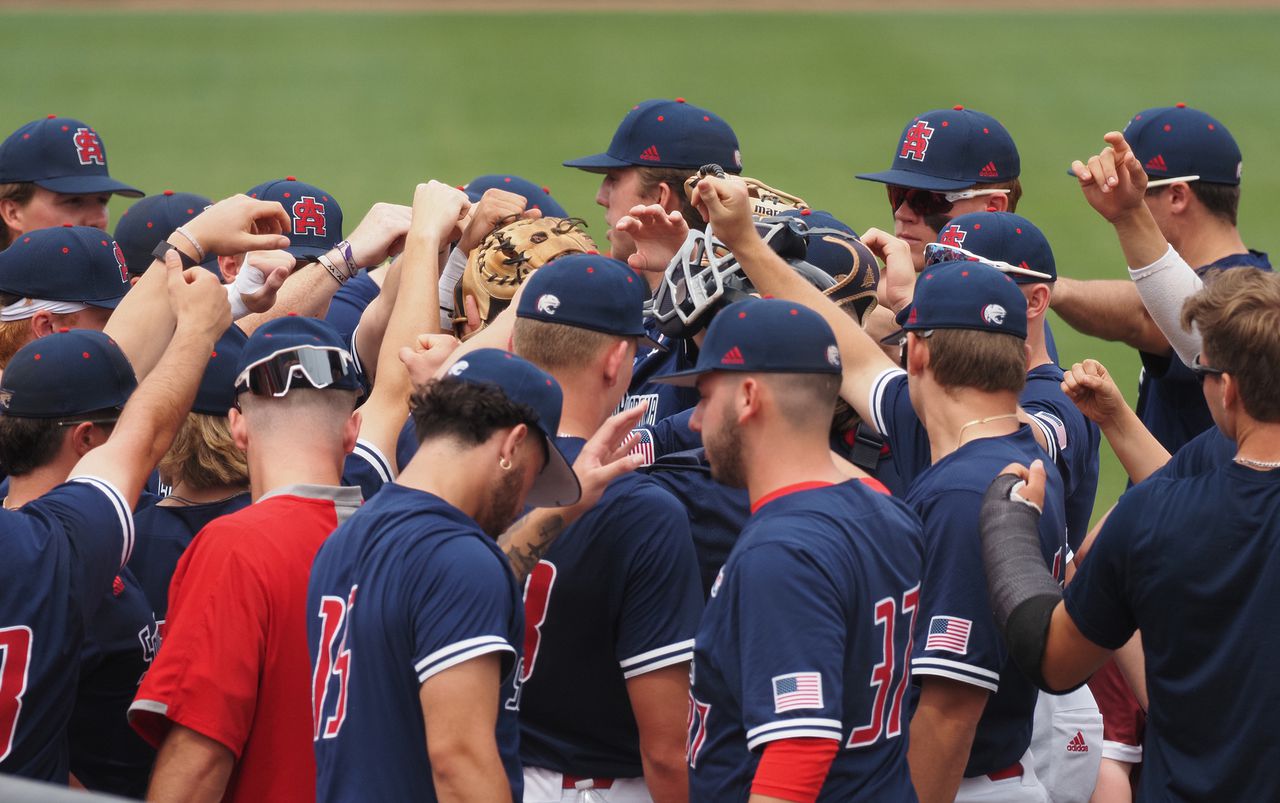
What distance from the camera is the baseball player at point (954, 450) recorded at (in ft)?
10.8

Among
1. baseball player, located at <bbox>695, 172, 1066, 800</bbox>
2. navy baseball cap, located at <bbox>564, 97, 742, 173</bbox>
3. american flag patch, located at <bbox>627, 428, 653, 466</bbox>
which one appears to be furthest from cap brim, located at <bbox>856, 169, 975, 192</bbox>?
american flag patch, located at <bbox>627, 428, 653, 466</bbox>

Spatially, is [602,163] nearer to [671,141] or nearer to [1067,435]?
[671,141]

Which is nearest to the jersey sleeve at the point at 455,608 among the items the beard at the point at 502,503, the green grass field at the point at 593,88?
the beard at the point at 502,503

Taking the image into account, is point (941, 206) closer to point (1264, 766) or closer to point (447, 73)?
point (1264, 766)

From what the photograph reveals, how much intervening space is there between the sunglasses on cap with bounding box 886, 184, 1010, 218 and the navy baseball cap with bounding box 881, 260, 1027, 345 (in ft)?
5.76

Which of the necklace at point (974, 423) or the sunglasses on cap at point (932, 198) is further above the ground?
the sunglasses on cap at point (932, 198)

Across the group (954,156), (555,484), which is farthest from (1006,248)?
(555,484)

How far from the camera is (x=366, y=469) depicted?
3.75 metres

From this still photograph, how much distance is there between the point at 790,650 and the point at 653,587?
57cm

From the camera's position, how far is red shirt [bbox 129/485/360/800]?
3.02 m

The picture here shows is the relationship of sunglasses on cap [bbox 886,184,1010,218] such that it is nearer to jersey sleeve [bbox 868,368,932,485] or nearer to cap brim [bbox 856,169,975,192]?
cap brim [bbox 856,169,975,192]

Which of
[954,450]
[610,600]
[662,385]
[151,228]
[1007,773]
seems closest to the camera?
[610,600]

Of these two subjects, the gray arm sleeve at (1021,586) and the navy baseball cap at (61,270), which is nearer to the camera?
the gray arm sleeve at (1021,586)

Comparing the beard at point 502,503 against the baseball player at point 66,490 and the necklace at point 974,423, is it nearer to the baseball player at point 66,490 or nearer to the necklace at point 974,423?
the baseball player at point 66,490
